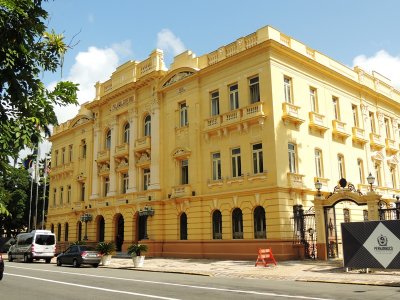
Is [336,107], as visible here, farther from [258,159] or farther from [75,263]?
[75,263]

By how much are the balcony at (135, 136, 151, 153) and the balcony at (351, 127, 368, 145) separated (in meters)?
15.8

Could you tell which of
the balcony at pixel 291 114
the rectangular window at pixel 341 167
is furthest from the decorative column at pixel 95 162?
the rectangular window at pixel 341 167

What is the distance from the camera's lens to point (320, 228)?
920 inches

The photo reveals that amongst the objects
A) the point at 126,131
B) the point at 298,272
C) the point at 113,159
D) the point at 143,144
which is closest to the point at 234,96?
the point at 143,144

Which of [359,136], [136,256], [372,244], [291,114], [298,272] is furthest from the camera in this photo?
[359,136]

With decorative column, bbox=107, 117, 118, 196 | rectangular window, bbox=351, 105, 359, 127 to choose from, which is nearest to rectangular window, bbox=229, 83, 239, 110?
rectangular window, bbox=351, 105, 359, 127

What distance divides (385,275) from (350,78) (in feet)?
63.5

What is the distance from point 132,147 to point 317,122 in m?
15.2

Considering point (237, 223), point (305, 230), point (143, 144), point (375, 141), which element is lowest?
point (305, 230)

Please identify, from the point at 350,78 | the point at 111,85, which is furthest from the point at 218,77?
the point at 111,85

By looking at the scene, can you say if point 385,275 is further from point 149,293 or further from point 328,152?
point 328,152

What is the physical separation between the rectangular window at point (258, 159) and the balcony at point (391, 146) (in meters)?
14.6

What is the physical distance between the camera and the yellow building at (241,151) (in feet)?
83.5

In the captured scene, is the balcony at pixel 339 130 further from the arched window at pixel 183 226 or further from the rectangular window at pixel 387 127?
the arched window at pixel 183 226
